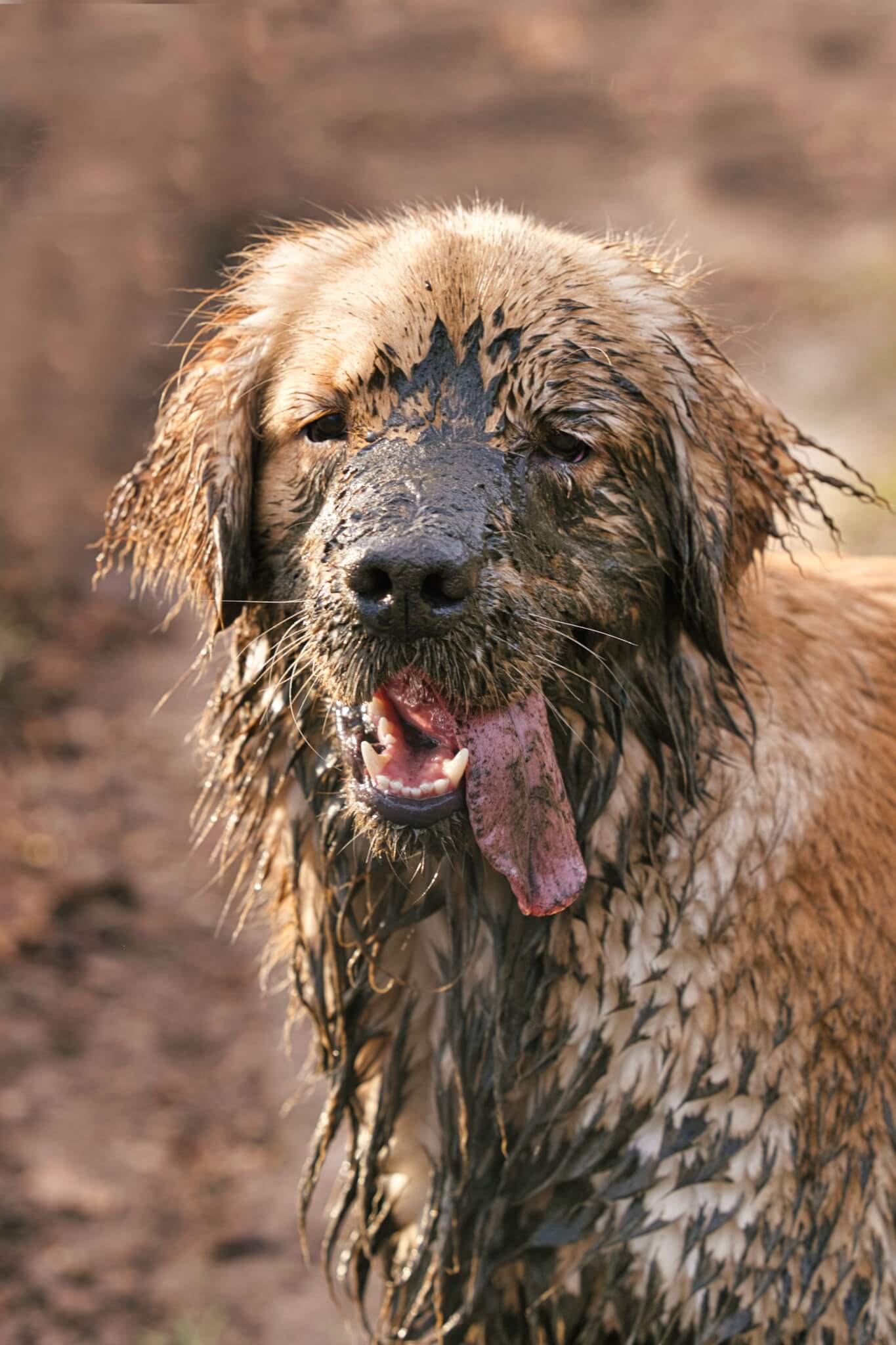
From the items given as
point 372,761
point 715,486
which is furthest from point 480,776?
point 715,486

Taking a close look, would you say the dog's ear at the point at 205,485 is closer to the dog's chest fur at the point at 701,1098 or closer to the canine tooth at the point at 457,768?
the canine tooth at the point at 457,768

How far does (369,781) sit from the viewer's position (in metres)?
2.75

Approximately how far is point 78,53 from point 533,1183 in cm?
827

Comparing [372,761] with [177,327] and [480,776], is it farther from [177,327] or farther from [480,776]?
[177,327]

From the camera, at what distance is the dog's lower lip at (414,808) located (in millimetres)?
2705

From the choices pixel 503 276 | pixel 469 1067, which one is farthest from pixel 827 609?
pixel 469 1067

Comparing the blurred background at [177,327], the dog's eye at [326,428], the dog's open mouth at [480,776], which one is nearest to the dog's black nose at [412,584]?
the dog's open mouth at [480,776]

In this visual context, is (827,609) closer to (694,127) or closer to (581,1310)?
(581,1310)

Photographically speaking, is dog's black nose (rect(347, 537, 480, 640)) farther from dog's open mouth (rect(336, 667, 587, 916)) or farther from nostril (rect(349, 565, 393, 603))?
dog's open mouth (rect(336, 667, 587, 916))

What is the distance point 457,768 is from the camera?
8.94 ft

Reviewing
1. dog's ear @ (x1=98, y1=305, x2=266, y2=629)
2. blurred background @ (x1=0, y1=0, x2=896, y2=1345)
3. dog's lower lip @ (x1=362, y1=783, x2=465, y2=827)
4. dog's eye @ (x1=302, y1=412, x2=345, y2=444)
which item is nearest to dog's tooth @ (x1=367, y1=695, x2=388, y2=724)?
dog's lower lip @ (x1=362, y1=783, x2=465, y2=827)

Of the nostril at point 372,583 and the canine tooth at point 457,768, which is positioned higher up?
the nostril at point 372,583

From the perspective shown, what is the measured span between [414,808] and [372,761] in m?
0.13

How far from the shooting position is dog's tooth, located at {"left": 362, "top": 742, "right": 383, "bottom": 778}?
275cm
